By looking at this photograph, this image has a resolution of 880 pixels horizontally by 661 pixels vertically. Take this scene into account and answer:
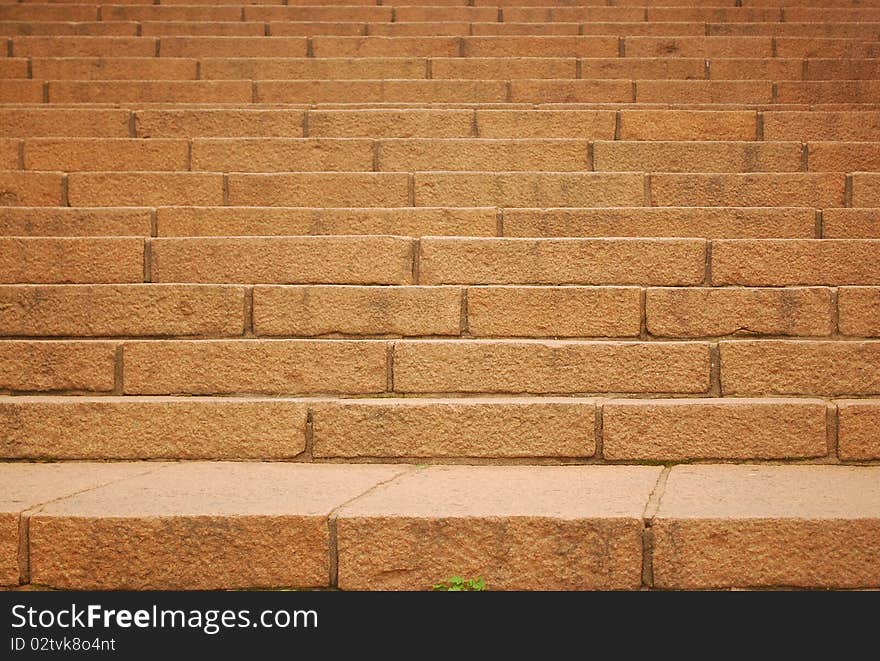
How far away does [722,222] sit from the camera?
4160 millimetres

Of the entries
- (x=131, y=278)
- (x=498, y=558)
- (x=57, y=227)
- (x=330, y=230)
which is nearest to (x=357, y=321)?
(x=330, y=230)

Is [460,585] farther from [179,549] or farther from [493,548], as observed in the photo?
[179,549]

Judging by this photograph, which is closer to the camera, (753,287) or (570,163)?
(753,287)

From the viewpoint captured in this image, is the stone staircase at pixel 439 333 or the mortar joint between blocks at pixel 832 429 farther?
the mortar joint between blocks at pixel 832 429

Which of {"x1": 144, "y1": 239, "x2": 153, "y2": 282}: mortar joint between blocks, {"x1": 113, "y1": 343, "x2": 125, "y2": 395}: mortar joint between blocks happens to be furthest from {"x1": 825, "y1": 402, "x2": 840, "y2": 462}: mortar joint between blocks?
{"x1": 144, "y1": 239, "x2": 153, "y2": 282}: mortar joint between blocks

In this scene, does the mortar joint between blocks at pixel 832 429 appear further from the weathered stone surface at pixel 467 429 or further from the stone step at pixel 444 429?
the weathered stone surface at pixel 467 429

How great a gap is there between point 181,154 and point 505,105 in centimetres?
213

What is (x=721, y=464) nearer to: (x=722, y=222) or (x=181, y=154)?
(x=722, y=222)

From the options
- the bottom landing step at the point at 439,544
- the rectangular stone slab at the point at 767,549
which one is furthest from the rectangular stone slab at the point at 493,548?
the rectangular stone slab at the point at 767,549

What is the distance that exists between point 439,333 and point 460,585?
134 centimetres

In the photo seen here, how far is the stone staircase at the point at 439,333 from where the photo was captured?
2514 millimetres

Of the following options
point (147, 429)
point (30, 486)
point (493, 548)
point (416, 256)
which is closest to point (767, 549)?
point (493, 548)

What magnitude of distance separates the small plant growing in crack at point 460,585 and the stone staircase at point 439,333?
23 mm

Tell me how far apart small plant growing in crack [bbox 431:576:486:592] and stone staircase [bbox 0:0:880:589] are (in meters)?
0.02
